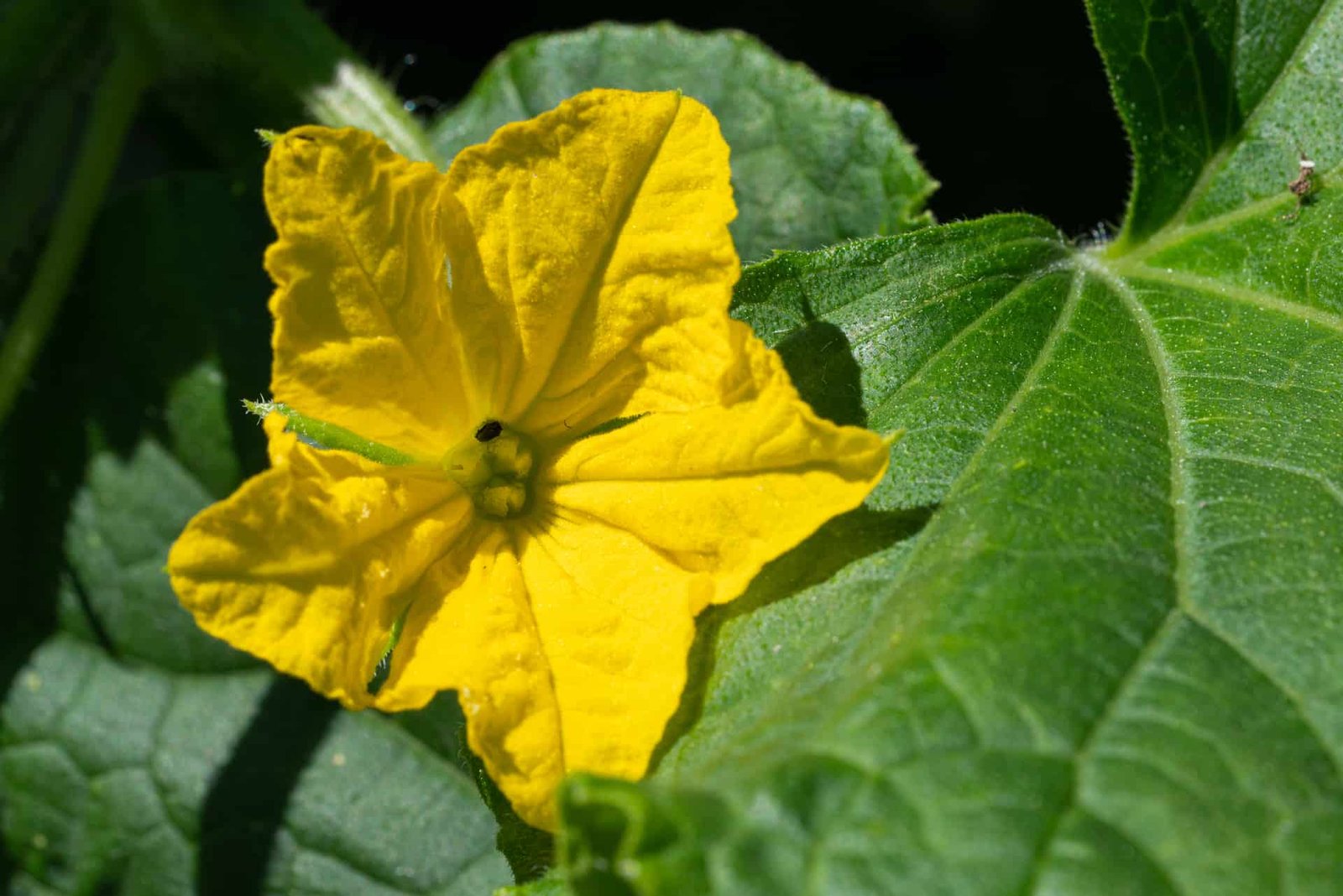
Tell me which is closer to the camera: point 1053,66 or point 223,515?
point 223,515

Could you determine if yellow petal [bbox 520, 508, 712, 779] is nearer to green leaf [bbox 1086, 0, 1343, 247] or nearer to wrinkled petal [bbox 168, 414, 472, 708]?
wrinkled petal [bbox 168, 414, 472, 708]

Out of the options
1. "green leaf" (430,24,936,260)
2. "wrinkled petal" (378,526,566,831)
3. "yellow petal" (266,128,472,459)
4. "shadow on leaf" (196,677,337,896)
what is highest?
"green leaf" (430,24,936,260)

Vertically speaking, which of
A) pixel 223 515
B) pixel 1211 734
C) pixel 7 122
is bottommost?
pixel 1211 734

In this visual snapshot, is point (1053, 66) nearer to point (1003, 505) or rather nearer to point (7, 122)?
point (1003, 505)

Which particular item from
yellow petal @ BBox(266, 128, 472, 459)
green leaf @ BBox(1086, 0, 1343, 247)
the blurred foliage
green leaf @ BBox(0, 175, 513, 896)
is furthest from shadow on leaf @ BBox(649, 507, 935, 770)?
green leaf @ BBox(0, 175, 513, 896)

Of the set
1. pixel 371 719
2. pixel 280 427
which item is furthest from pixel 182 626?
pixel 280 427

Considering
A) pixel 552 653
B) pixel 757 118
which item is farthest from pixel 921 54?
pixel 552 653

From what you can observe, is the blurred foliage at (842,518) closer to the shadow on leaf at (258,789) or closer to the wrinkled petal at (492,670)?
the shadow on leaf at (258,789)
